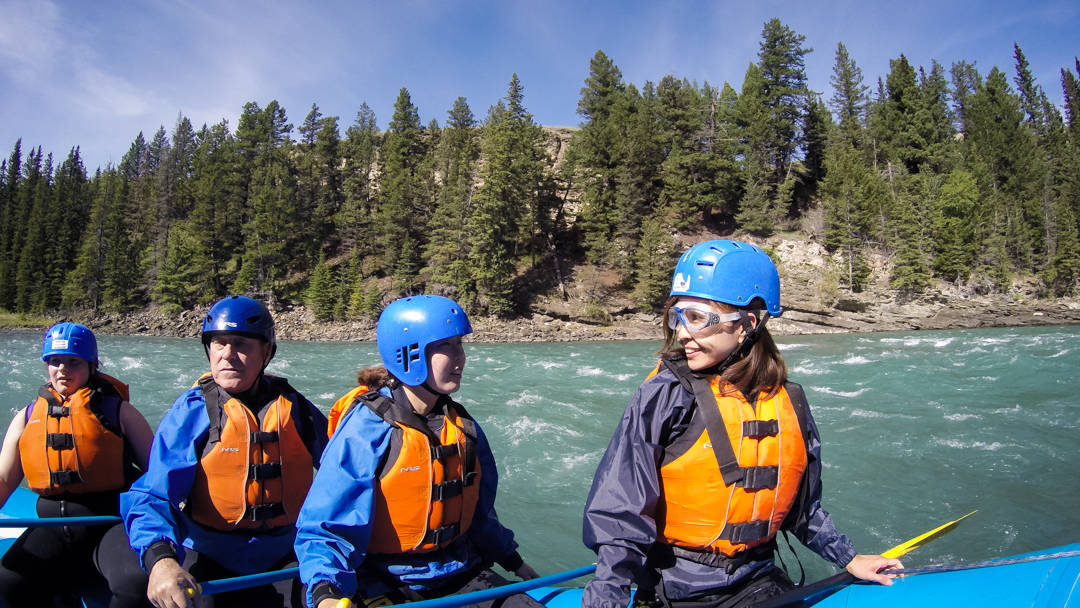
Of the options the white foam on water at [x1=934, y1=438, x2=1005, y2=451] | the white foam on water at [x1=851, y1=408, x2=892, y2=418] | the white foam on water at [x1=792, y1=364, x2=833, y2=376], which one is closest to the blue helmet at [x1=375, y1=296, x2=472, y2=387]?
the white foam on water at [x1=934, y1=438, x2=1005, y2=451]

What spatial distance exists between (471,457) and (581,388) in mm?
12253

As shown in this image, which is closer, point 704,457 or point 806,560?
point 704,457

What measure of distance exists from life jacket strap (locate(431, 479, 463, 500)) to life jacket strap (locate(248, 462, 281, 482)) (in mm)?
1126

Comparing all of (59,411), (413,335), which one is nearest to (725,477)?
(413,335)

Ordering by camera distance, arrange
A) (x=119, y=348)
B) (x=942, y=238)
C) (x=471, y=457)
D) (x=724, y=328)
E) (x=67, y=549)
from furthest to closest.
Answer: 1. (x=942, y=238)
2. (x=119, y=348)
3. (x=67, y=549)
4. (x=471, y=457)
5. (x=724, y=328)

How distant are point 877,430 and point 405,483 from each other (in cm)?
944

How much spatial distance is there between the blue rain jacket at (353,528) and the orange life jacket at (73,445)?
2591mm

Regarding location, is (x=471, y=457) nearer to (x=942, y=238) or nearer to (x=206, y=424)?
(x=206, y=424)

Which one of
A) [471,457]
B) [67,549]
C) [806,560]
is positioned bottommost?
[806,560]

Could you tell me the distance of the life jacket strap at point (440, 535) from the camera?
2197 millimetres

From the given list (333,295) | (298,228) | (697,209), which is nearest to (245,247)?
(298,228)

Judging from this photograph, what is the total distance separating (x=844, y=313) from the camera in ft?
108

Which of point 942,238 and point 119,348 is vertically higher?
point 942,238

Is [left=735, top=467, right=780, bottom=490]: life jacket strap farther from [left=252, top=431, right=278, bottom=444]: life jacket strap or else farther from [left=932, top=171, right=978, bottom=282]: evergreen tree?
[left=932, top=171, right=978, bottom=282]: evergreen tree
